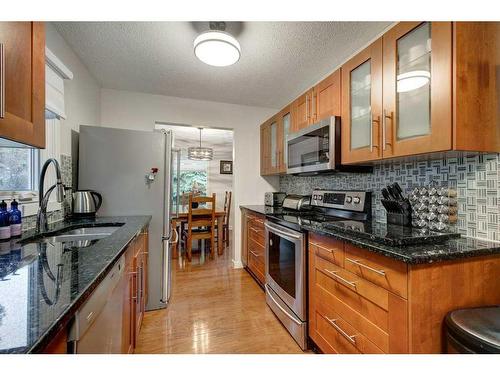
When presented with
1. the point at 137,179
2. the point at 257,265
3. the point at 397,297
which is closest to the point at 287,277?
the point at 257,265

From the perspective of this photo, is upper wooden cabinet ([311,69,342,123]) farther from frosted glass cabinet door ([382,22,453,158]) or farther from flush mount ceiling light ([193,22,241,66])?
flush mount ceiling light ([193,22,241,66])

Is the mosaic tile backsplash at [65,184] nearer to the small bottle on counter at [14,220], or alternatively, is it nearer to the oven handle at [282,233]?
the small bottle on counter at [14,220]

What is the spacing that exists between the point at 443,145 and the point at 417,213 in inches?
21.8

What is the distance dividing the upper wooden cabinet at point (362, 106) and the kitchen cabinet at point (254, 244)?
1139 millimetres

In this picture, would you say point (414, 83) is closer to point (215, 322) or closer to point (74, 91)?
point (215, 322)

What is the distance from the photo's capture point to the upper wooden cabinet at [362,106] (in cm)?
138

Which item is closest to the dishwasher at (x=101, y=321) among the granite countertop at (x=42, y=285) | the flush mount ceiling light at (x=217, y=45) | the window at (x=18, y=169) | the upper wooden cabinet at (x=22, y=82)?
the granite countertop at (x=42, y=285)

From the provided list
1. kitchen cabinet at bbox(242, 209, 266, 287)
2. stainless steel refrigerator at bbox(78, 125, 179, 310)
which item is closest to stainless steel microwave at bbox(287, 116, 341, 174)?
kitchen cabinet at bbox(242, 209, 266, 287)

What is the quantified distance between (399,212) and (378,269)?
1.92ft

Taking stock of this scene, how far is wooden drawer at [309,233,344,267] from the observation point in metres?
1.28

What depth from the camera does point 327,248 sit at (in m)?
1.39

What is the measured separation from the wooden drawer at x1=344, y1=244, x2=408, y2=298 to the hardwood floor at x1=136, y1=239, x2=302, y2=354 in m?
0.85

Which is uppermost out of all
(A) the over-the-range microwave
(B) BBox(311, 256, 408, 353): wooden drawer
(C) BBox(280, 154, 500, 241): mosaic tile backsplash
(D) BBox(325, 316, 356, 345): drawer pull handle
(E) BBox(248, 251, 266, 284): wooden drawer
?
(A) the over-the-range microwave
